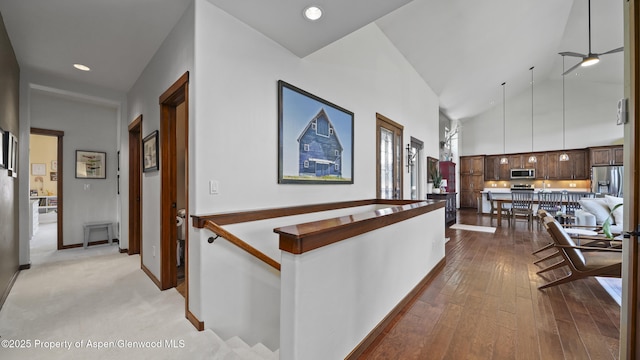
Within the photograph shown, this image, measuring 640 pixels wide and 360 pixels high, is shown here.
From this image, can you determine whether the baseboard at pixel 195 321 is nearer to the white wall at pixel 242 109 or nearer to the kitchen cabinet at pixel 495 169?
the white wall at pixel 242 109

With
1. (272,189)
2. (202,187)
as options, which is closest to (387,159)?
(272,189)

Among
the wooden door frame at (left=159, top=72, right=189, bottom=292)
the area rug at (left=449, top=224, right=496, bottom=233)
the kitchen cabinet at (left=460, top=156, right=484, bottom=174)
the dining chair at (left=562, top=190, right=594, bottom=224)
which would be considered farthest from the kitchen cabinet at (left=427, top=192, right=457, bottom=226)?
the wooden door frame at (left=159, top=72, right=189, bottom=292)

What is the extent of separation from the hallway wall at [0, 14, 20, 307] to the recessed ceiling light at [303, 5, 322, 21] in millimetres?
2801

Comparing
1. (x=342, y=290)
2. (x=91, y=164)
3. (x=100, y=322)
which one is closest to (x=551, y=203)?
(x=342, y=290)

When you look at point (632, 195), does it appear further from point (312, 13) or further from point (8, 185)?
point (8, 185)

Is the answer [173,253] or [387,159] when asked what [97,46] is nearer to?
[173,253]

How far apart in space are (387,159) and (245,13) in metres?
3.36

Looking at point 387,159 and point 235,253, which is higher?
point 387,159

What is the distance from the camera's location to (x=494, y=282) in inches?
112

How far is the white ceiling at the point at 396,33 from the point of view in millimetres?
2117

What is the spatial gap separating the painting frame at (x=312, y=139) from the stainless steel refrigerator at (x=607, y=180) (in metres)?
8.79

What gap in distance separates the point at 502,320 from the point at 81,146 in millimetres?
6506

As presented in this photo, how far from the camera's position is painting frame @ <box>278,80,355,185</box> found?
8.50 feet

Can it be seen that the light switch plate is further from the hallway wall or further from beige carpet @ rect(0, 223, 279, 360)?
the hallway wall
